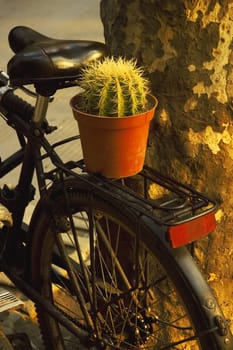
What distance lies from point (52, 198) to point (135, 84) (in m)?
0.50

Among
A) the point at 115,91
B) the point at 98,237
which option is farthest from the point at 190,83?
the point at 98,237

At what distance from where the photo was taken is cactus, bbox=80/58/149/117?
1.51 metres

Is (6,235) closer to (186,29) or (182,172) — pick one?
(182,172)

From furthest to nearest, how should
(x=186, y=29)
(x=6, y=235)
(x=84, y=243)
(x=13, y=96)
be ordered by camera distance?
(x=84, y=243), (x=6, y=235), (x=13, y=96), (x=186, y=29)

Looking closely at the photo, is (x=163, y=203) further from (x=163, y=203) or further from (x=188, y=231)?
(x=188, y=231)

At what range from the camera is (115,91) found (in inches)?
59.2

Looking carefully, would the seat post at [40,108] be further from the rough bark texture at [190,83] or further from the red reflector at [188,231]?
Answer: the red reflector at [188,231]

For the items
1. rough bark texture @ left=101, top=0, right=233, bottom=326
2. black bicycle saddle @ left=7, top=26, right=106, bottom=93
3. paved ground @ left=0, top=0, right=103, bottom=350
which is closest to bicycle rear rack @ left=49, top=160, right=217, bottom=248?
rough bark texture @ left=101, top=0, right=233, bottom=326

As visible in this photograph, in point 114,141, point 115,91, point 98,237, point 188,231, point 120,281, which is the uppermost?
point 115,91

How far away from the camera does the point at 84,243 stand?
2988 millimetres

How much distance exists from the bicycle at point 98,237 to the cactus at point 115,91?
213 millimetres

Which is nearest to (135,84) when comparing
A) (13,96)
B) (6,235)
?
(13,96)

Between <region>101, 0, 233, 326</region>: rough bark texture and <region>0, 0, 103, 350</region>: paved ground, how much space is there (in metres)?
1.64

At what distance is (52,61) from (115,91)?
322 millimetres
